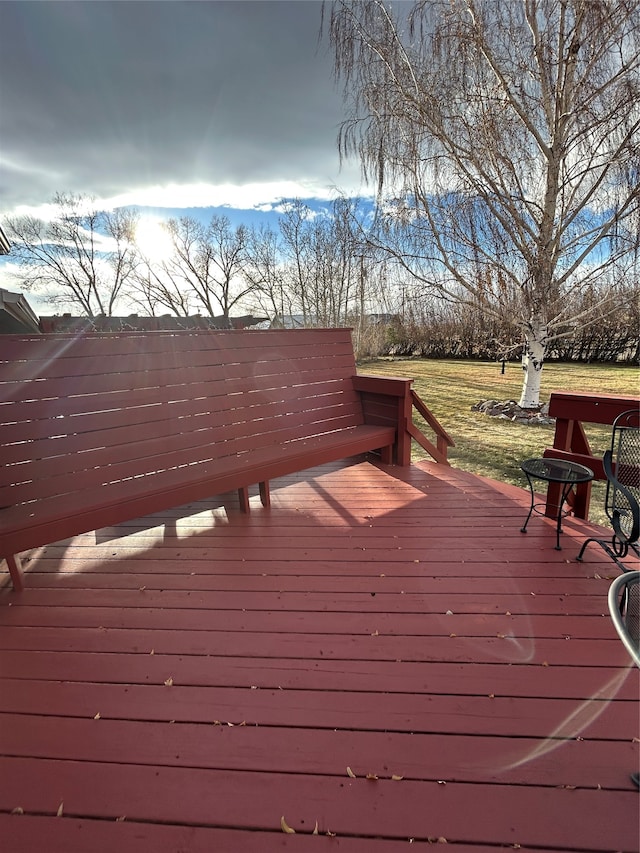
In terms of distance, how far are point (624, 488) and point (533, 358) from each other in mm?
4497

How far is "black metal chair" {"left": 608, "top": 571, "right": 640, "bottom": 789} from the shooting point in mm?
892

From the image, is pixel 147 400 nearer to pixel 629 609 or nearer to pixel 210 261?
pixel 629 609

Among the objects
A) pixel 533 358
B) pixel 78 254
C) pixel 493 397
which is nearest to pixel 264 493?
pixel 533 358

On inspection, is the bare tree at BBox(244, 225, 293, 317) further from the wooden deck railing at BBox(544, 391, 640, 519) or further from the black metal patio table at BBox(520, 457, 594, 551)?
the black metal patio table at BBox(520, 457, 594, 551)

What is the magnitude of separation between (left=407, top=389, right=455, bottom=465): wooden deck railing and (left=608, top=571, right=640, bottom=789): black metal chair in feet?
7.98

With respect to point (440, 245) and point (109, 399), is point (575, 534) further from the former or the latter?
point (440, 245)

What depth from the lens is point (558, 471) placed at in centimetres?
234

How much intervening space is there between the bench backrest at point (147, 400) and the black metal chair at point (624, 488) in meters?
2.15

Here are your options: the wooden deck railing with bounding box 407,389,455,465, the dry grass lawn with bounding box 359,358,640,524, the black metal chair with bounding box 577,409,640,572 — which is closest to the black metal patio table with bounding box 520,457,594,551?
the black metal chair with bounding box 577,409,640,572

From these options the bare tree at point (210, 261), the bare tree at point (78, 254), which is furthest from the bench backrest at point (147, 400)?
the bare tree at point (78, 254)

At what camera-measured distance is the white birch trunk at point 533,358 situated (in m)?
5.53

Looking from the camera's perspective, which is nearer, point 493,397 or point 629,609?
point 629,609

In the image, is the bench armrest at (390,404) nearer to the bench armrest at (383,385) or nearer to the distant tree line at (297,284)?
the bench armrest at (383,385)

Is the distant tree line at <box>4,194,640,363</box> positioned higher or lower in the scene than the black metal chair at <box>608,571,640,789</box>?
higher
